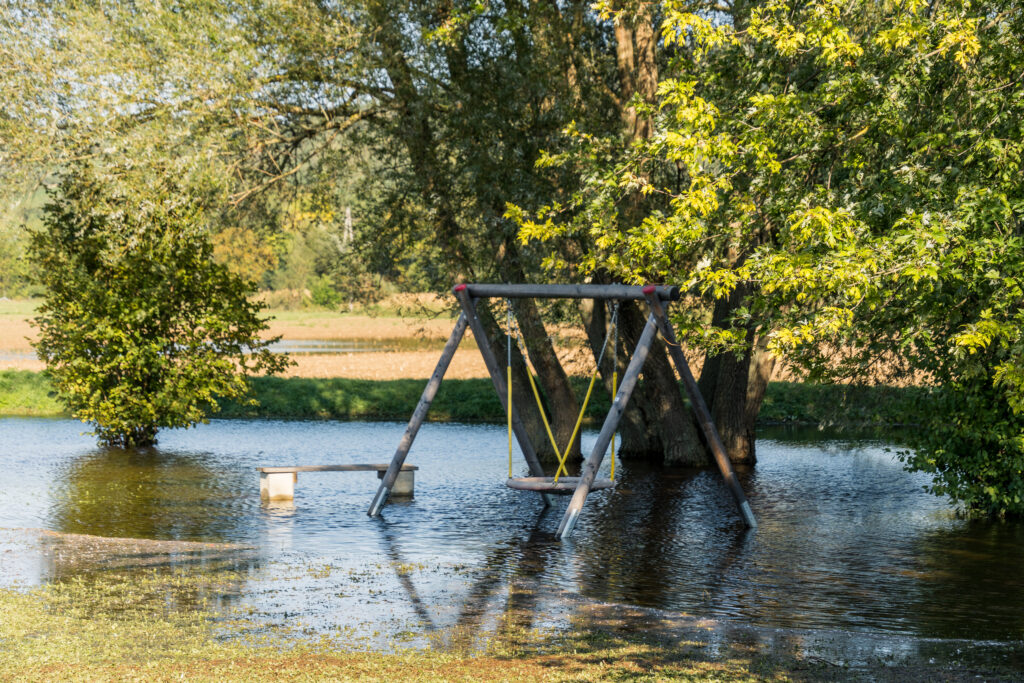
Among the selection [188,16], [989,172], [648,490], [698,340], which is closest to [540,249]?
[648,490]

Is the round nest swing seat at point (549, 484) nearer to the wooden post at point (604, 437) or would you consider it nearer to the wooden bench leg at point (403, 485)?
the wooden post at point (604, 437)

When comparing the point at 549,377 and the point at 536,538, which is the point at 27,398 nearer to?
the point at 549,377

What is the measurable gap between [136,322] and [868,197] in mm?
12280

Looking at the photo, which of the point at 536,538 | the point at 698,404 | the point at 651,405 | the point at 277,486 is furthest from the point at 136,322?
the point at 698,404

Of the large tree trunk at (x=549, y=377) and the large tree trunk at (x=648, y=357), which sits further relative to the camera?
the large tree trunk at (x=549, y=377)

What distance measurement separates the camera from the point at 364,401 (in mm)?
25859

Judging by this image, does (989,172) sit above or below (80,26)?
below

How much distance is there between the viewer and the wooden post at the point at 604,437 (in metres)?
11.2

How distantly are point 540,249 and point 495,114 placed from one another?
6.45 ft

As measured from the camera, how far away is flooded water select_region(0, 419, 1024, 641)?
862cm

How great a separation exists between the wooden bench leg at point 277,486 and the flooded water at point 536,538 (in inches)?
6.6

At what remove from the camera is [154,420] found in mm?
18734

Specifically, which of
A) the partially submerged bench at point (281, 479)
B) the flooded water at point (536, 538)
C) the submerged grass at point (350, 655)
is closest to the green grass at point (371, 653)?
the submerged grass at point (350, 655)

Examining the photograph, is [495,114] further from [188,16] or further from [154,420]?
[154,420]
